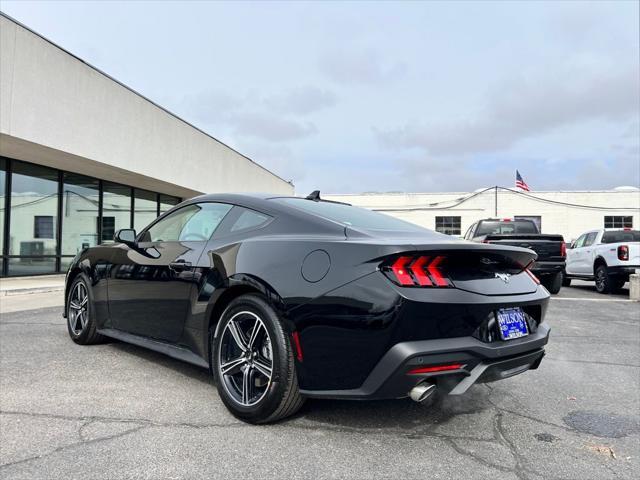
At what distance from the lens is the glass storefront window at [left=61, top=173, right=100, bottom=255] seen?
46.4 ft

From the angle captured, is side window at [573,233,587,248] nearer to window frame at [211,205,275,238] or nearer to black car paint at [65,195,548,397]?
black car paint at [65,195,548,397]

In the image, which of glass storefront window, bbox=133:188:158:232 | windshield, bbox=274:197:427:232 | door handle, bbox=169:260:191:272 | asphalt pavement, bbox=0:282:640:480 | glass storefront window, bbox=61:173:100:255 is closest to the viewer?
asphalt pavement, bbox=0:282:640:480

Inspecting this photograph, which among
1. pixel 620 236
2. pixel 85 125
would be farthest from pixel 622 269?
pixel 85 125

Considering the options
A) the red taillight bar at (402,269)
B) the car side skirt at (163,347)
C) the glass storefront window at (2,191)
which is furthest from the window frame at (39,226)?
the red taillight bar at (402,269)

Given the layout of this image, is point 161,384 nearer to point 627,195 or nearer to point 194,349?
point 194,349

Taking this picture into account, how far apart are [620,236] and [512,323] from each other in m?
11.8

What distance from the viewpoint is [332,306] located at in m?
2.62

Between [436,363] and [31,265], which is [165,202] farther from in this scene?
[436,363]

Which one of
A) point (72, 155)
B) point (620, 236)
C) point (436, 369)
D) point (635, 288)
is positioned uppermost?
point (72, 155)

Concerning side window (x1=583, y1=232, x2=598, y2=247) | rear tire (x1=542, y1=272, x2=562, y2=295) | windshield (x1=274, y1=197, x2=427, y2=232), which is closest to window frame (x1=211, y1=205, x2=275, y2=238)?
windshield (x1=274, y1=197, x2=427, y2=232)

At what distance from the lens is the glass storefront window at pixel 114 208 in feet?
51.9

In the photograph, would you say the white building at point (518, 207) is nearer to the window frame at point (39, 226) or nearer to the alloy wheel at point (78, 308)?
the window frame at point (39, 226)

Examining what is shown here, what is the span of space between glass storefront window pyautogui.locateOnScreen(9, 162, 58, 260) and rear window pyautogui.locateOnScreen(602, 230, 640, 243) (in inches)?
569

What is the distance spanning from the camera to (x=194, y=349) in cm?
342
